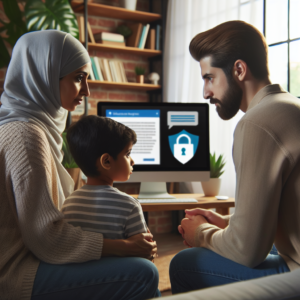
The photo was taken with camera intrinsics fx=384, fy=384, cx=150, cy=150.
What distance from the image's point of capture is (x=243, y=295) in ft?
1.71

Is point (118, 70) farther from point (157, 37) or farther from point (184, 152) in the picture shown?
point (184, 152)

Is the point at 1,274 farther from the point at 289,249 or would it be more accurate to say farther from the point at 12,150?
the point at 289,249

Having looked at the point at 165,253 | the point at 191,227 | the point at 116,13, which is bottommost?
the point at 165,253

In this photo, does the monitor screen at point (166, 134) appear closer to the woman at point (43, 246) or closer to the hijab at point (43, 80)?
the hijab at point (43, 80)

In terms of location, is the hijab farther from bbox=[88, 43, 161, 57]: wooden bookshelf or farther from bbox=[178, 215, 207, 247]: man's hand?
bbox=[88, 43, 161, 57]: wooden bookshelf

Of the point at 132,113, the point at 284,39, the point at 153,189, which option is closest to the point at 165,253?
the point at 153,189

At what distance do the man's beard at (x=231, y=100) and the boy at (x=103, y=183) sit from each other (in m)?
0.33

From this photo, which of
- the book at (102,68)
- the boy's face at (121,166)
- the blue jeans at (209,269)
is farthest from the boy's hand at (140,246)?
the book at (102,68)

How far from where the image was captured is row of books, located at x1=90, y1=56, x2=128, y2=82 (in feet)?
11.8

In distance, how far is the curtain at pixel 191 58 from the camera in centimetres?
320

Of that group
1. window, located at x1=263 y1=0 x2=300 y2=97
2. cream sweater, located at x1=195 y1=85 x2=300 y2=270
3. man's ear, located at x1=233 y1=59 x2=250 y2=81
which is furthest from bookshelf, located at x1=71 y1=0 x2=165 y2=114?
cream sweater, located at x1=195 y1=85 x2=300 y2=270

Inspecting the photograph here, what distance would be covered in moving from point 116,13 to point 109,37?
11.0 inches

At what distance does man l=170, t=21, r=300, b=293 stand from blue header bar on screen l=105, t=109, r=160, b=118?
1022mm

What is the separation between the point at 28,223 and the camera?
104 cm
